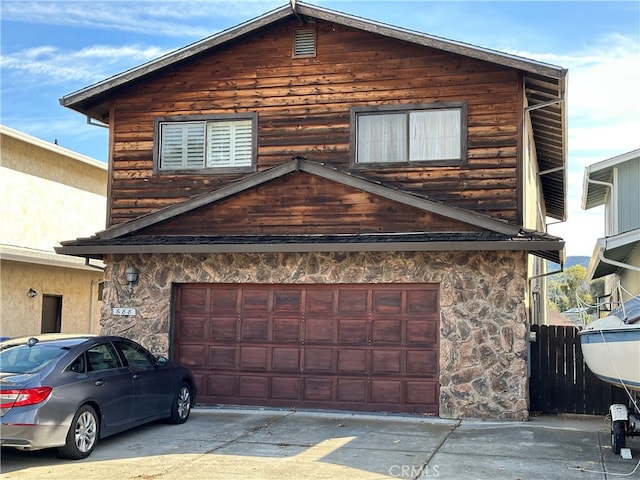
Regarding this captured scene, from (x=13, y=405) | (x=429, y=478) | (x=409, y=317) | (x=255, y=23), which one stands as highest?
(x=255, y=23)

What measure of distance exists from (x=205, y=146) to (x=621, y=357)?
29.2ft

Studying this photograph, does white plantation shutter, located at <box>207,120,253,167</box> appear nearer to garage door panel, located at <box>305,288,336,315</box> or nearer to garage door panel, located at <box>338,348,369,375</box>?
garage door panel, located at <box>305,288,336,315</box>

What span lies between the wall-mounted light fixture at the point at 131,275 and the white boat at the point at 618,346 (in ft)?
27.4

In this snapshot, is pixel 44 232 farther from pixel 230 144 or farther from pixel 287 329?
pixel 287 329

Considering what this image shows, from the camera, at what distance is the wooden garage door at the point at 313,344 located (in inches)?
527

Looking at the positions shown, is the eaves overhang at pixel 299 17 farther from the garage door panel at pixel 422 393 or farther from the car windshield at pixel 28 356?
the car windshield at pixel 28 356

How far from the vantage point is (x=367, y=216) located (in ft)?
45.1

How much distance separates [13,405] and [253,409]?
5.83 m

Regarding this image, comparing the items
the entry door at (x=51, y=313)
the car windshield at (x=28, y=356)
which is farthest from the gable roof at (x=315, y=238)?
the entry door at (x=51, y=313)

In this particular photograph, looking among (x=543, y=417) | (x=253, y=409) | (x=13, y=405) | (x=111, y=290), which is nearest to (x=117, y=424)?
(x=13, y=405)

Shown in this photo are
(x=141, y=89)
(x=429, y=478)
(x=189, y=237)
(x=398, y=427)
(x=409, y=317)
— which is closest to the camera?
(x=429, y=478)

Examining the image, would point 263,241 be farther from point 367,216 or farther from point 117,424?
point 117,424

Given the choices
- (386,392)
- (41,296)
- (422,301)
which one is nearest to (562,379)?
(422,301)

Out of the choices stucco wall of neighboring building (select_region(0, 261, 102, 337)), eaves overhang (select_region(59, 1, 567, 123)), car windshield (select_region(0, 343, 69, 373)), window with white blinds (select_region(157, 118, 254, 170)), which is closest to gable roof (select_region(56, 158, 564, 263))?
window with white blinds (select_region(157, 118, 254, 170))
